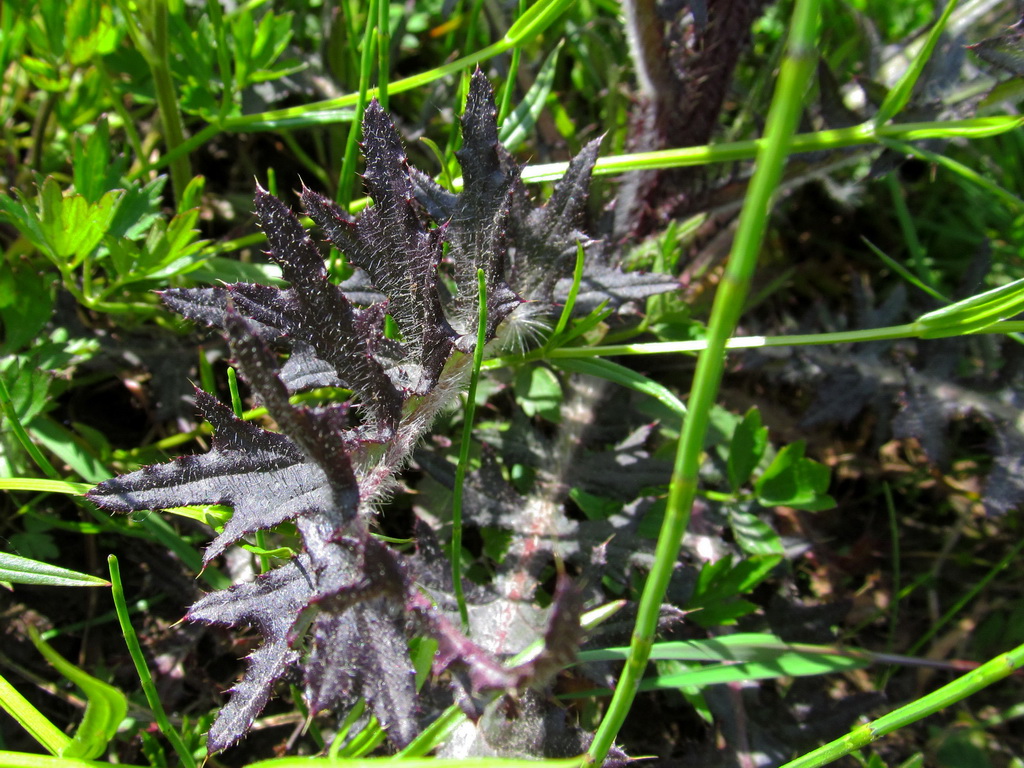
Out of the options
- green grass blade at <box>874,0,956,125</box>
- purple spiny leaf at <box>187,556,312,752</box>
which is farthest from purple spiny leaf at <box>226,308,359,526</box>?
green grass blade at <box>874,0,956,125</box>

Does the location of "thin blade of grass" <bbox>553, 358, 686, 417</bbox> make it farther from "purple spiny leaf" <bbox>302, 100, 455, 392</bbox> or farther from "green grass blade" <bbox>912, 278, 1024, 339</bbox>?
"green grass blade" <bbox>912, 278, 1024, 339</bbox>

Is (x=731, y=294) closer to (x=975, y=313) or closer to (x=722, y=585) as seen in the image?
(x=975, y=313)

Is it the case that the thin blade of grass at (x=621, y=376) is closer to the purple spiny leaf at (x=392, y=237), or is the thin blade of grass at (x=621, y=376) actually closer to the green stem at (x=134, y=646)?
the purple spiny leaf at (x=392, y=237)

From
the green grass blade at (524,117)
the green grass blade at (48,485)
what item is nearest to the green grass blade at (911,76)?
the green grass blade at (524,117)

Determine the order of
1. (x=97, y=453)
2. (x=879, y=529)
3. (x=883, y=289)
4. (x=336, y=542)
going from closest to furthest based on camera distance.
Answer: (x=336, y=542) < (x=97, y=453) < (x=879, y=529) < (x=883, y=289)

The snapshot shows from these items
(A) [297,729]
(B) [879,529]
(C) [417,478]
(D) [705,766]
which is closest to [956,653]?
(B) [879,529]

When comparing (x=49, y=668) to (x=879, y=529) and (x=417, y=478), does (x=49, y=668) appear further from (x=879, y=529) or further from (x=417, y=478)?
(x=879, y=529)
